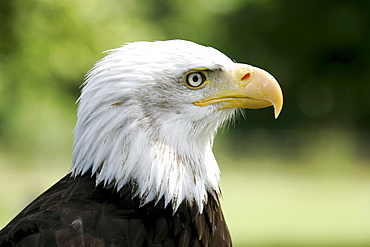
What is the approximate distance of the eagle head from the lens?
10.3ft

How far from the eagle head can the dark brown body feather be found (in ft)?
0.18

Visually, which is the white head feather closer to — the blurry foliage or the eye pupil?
the eye pupil

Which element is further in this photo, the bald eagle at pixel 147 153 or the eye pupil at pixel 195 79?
the eye pupil at pixel 195 79

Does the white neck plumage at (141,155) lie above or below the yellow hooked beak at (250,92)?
below

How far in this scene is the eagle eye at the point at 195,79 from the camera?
3.30m

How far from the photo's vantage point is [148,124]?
317 centimetres

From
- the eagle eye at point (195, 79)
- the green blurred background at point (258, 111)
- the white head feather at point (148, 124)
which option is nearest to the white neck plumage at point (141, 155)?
the white head feather at point (148, 124)

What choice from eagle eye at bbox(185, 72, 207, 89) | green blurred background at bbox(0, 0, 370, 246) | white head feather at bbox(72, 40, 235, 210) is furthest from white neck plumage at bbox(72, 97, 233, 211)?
green blurred background at bbox(0, 0, 370, 246)

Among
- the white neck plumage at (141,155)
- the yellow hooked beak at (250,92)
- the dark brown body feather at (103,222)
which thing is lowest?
the dark brown body feather at (103,222)

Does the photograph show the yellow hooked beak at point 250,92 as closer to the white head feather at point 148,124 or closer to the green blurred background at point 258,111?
the white head feather at point 148,124

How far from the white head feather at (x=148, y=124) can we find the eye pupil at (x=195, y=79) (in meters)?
0.03

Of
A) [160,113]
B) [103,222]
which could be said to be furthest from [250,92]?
[103,222]

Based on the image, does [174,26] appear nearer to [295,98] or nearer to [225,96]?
[295,98]

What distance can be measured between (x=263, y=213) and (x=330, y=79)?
787cm
